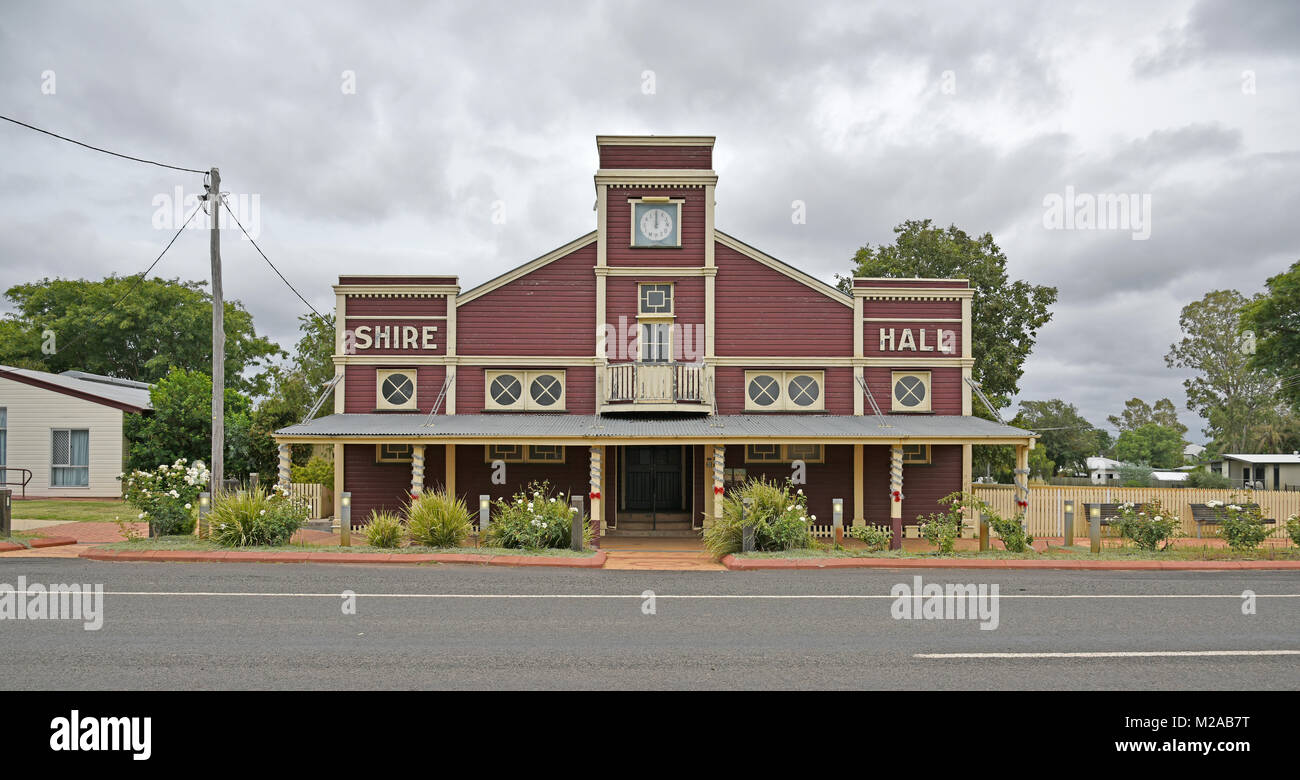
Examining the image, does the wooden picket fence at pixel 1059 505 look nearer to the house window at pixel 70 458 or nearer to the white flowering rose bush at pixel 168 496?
the white flowering rose bush at pixel 168 496

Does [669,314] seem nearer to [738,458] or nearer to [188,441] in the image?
[738,458]

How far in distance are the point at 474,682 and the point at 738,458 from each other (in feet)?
46.1

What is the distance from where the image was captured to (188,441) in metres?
25.0

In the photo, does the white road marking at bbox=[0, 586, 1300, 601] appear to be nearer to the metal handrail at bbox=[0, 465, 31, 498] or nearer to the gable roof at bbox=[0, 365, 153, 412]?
the metal handrail at bbox=[0, 465, 31, 498]

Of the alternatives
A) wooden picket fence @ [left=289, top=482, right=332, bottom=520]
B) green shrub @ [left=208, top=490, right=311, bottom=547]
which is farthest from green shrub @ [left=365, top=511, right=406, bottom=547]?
wooden picket fence @ [left=289, top=482, right=332, bottom=520]

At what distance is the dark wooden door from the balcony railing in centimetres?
173

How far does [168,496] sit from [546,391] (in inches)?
322

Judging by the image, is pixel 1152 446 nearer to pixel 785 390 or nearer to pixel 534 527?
pixel 785 390

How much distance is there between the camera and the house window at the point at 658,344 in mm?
19516

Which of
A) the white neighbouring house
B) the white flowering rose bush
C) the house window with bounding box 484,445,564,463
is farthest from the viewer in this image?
the white neighbouring house

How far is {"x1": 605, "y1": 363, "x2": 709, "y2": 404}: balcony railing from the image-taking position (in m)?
18.8

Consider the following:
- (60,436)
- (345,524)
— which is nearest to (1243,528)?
(345,524)

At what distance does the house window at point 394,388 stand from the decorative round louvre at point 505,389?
1.97 metres

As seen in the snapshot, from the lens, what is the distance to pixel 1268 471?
42.5 metres
